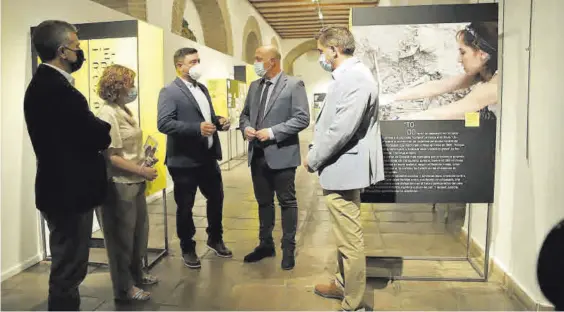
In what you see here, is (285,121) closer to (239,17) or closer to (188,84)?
(188,84)

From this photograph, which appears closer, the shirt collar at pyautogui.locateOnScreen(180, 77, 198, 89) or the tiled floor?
the tiled floor

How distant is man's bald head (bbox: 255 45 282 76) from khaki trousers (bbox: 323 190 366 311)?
115 cm

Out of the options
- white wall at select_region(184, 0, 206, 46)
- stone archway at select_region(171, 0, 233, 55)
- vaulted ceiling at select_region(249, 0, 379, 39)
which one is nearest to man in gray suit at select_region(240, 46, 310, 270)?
white wall at select_region(184, 0, 206, 46)

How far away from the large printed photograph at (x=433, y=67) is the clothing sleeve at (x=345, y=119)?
0.63 meters

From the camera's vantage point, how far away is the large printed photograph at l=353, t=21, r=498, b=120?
300cm

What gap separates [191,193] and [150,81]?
0.86 meters

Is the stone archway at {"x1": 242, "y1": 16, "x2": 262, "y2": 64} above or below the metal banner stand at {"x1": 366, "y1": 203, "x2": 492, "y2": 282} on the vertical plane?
above

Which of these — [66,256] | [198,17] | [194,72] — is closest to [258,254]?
[194,72]

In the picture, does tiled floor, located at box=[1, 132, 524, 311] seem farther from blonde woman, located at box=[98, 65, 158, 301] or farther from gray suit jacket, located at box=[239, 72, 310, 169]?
gray suit jacket, located at box=[239, 72, 310, 169]

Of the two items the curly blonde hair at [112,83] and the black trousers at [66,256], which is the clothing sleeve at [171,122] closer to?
the curly blonde hair at [112,83]

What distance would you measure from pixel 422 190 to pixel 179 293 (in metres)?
1.68

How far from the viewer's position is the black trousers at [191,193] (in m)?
3.43

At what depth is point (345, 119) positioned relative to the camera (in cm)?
251

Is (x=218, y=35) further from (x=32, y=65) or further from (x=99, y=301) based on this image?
(x=99, y=301)
